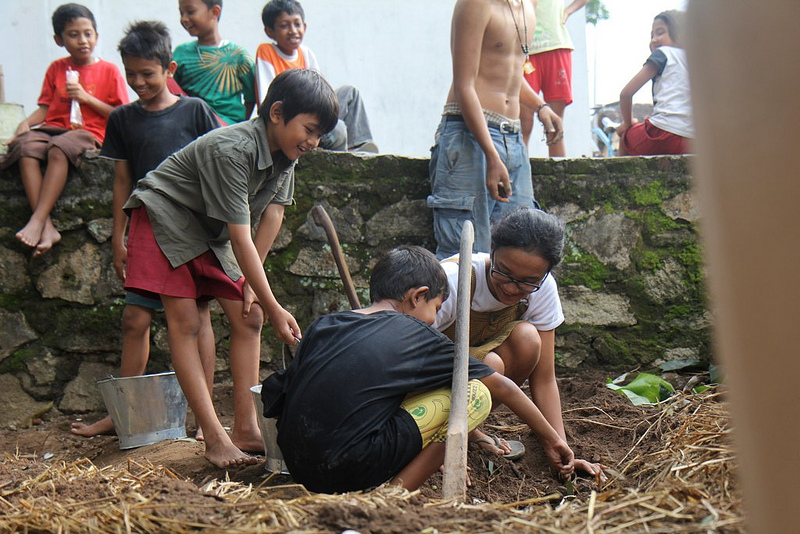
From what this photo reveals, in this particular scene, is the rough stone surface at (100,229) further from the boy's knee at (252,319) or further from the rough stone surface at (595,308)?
the rough stone surface at (595,308)

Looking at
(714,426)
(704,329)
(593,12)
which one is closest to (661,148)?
(704,329)

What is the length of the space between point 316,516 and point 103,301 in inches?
95.1

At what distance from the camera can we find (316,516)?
1.56 metres

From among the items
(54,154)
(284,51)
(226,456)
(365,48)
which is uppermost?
(365,48)

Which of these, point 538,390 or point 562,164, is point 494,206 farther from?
point 538,390

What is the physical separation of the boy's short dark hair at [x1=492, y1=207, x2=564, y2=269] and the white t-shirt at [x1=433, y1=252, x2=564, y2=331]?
0.72 feet

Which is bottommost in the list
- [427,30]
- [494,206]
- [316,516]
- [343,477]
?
[343,477]

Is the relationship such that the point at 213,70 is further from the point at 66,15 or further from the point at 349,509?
the point at 349,509

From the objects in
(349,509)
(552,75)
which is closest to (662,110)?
(552,75)

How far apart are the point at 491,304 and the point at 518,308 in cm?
10

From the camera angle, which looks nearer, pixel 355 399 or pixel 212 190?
pixel 355 399

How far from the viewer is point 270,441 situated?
8.45 ft

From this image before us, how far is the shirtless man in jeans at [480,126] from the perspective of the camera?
343 centimetres

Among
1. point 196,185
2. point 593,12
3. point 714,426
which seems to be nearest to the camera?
point 714,426
